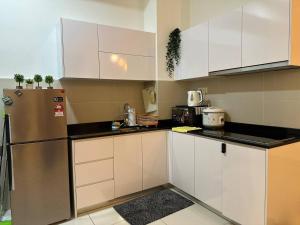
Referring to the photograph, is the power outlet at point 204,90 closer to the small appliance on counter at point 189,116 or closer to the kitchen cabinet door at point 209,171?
the small appliance on counter at point 189,116

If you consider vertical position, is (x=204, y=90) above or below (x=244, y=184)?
above

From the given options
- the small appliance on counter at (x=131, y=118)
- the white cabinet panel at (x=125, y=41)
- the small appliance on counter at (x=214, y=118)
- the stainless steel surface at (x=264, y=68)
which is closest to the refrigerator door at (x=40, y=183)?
the small appliance on counter at (x=131, y=118)

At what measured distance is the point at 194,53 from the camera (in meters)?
2.49

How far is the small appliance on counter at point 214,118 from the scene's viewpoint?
2348 mm

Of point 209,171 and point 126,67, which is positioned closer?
point 209,171

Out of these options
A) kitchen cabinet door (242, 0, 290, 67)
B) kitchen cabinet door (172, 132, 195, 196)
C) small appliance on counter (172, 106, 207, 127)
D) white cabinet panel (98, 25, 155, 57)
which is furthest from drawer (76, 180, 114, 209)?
kitchen cabinet door (242, 0, 290, 67)

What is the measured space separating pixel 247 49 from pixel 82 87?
1850mm

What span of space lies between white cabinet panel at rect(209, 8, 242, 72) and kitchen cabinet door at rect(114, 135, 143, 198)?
119 cm

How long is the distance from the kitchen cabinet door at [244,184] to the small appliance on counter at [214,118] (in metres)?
0.59

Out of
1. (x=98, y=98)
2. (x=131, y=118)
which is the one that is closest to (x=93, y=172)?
(x=131, y=118)

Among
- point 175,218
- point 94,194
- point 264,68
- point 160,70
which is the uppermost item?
point 160,70

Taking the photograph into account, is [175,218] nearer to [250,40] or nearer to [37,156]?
[37,156]

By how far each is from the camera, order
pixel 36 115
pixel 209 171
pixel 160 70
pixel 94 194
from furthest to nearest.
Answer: pixel 160 70, pixel 94 194, pixel 209 171, pixel 36 115

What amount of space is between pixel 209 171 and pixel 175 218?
1.85 ft
